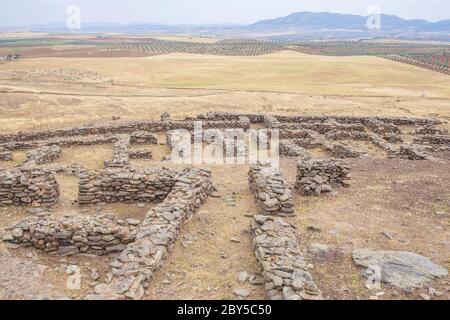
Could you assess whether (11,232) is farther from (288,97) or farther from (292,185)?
(288,97)

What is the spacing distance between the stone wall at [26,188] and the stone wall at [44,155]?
7020 millimetres

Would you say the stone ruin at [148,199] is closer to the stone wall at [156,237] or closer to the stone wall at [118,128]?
the stone wall at [156,237]

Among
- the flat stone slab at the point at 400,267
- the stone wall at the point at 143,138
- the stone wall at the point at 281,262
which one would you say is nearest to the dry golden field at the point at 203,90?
the stone wall at the point at 143,138

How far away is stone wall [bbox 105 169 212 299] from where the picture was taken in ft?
30.5

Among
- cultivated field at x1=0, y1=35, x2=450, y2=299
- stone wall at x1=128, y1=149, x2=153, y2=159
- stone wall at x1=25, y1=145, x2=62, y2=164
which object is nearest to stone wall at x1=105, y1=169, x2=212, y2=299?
cultivated field at x1=0, y1=35, x2=450, y2=299

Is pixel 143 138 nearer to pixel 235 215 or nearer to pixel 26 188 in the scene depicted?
pixel 26 188

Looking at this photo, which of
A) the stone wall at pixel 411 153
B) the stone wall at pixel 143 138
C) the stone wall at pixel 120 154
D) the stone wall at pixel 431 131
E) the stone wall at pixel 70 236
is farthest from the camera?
the stone wall at pixel 431 131

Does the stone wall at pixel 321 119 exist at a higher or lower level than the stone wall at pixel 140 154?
higher

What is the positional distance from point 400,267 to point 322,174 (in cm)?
757

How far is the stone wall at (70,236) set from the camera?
37.7 ft

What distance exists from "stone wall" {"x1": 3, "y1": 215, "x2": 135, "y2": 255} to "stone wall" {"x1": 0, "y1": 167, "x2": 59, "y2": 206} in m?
4.23

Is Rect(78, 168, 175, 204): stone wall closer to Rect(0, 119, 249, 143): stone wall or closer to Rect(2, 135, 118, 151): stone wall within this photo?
Rect(2, 135, 118, 151): stone wall
